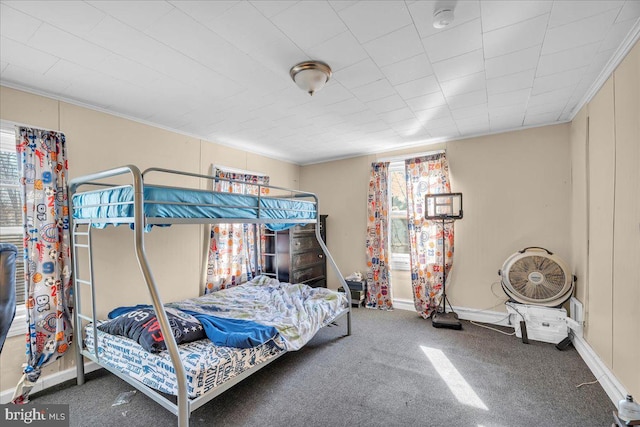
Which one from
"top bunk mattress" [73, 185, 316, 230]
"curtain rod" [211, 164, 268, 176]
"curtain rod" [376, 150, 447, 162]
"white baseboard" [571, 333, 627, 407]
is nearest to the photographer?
"top bunk mattress" [73, 185, 316, 230]

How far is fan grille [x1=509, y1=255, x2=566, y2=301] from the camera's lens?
2.81 metres

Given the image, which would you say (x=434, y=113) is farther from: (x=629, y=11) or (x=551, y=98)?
(x=629, y=11)

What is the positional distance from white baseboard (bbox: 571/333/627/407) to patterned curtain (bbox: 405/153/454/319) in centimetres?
137

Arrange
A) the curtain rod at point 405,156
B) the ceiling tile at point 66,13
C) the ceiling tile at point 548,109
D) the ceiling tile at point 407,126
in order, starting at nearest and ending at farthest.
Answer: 1. the ceiling tile at point 66,13
2. the ceiling tile at point 548,109
3. the ceiling tile at point 407,126
4. the curtain rod at point 405,156

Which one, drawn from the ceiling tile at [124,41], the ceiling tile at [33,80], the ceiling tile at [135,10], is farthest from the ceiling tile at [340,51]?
the ceiling tile at [33,80]

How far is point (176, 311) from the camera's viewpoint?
2.31 metres

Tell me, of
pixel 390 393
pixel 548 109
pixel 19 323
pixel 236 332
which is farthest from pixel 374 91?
pixel 19 323

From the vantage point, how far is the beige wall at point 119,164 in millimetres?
2201

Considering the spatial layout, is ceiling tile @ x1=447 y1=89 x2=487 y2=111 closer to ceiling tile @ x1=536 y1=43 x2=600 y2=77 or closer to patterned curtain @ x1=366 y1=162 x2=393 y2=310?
ceiling tile @ x1=536 y1=43 x2=600 y2=77

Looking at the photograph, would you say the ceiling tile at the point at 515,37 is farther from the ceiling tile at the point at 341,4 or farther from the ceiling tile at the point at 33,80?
the ceiling tile at the point at 33,80

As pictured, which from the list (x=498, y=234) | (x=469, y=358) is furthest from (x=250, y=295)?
(x=498, y=234)

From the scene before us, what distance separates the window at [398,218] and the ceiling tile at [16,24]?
3785 mm

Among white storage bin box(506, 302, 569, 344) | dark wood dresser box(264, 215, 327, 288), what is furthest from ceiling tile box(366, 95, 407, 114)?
white storage bin box(506, 302, 569, 344)

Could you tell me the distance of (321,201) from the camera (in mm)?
4891
